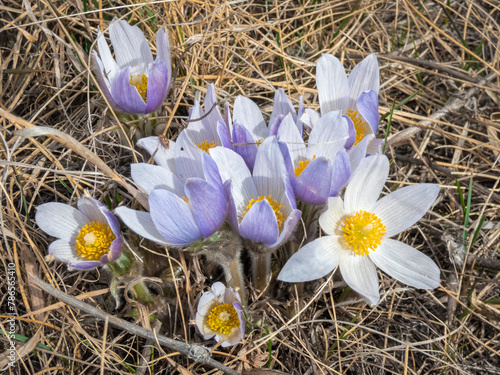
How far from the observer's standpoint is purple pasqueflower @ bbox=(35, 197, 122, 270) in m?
1.29

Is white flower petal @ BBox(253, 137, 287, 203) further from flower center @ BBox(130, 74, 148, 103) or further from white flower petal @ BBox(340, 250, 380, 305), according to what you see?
flower center @ BBox(130, 74, 148, 103)

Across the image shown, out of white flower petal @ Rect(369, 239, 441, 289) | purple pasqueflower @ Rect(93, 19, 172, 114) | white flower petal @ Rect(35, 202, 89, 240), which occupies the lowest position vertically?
white flower petal @ Rect(369, 239, 441, 289)

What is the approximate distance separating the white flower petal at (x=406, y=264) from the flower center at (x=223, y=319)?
17.2 inches

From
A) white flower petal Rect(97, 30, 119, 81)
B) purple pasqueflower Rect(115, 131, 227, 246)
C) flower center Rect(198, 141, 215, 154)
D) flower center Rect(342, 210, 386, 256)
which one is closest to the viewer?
purple pasqueflower Rect(115, 131, 227, 246)

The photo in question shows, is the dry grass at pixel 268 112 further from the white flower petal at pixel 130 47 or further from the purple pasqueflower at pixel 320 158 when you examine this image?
the purple pasqueflower at pixel 320 158

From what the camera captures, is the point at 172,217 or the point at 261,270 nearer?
the point at 172,217

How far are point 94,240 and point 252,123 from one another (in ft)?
1.94

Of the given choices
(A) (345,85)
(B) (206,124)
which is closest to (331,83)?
(A) (345,85)

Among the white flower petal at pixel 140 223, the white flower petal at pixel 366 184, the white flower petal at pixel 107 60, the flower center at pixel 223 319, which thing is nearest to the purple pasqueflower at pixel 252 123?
the white flower petal at pixel 366 184

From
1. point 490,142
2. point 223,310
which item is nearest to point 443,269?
point 490,142

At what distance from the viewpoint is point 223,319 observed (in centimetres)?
134

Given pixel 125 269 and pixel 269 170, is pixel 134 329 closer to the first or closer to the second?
pixel 125 269

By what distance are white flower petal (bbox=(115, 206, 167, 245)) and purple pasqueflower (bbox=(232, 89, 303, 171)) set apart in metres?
0.32

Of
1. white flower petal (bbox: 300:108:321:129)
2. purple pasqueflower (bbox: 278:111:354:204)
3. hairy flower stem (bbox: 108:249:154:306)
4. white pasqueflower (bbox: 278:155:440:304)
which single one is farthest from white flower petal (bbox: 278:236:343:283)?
hairy flower stem (bbox: 108:249:154:306)
